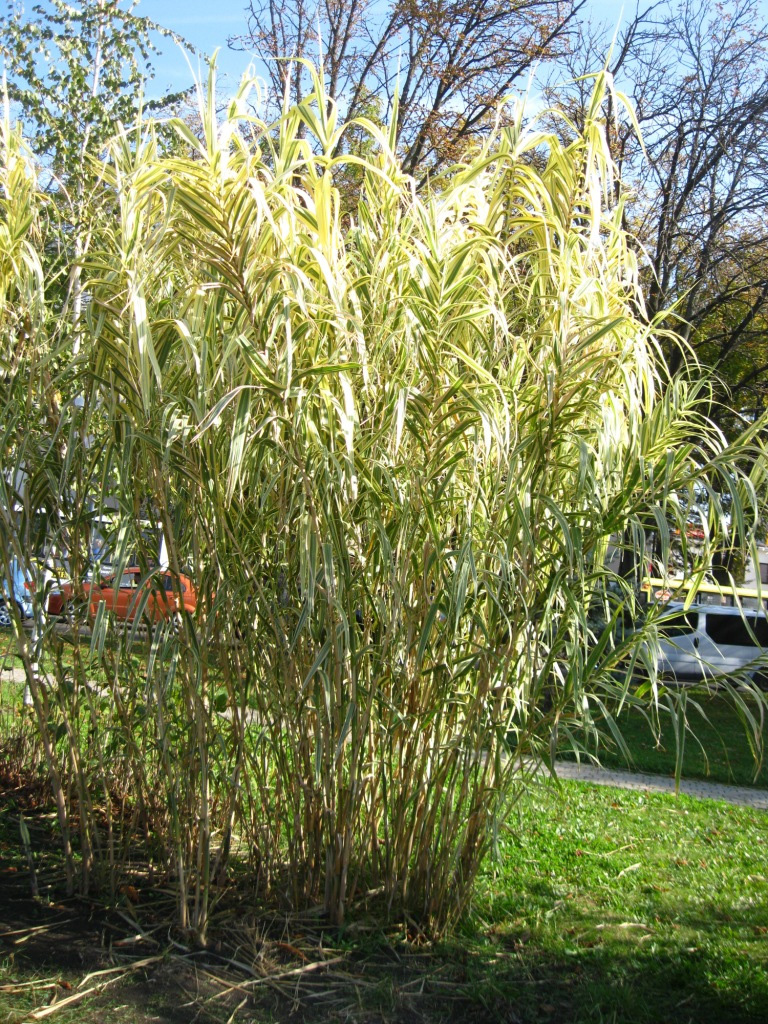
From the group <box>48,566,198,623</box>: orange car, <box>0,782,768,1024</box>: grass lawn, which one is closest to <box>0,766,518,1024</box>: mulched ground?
<box>0,782,768,1024</box>: grass lawn

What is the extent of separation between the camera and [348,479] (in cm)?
277

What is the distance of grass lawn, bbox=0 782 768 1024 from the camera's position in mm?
2711

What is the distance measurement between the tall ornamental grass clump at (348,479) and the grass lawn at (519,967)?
0.18 metres

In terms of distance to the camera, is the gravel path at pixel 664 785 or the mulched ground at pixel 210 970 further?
the gravel path at pixel 664 785

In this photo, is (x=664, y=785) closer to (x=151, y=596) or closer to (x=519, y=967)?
(x=519, y=967)

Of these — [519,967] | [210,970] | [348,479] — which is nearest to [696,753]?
[519,967]

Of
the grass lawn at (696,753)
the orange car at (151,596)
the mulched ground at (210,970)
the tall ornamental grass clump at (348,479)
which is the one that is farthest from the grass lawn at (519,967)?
the grass lawn at (696,753)

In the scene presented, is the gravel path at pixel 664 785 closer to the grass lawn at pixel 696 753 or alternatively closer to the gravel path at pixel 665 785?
the gravel path at pixel 665 785

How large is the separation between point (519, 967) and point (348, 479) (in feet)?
5.77

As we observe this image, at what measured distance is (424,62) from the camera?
41.7 ft

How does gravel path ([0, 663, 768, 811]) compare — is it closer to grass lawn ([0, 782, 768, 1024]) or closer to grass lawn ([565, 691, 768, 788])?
grass lawn ([565, 691, 768, 788])

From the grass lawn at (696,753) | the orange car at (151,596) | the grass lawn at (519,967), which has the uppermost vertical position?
the orange car at (151,596)

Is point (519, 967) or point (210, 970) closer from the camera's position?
point (210, 970)

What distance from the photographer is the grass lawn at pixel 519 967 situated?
8.89ft
